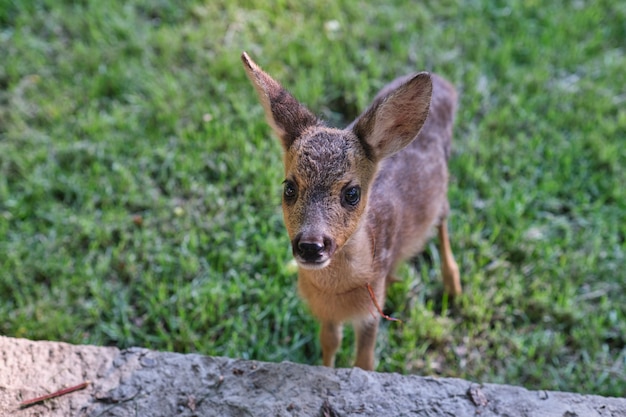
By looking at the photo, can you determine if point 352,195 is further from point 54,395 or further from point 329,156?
point 54,395

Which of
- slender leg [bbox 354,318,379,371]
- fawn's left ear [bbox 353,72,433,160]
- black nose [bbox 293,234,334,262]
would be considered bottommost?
slender leg [bbox 354,318,379,371]

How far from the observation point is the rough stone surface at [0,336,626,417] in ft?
9.25

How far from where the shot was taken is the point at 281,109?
9.87 ft

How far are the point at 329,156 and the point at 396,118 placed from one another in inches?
15.6

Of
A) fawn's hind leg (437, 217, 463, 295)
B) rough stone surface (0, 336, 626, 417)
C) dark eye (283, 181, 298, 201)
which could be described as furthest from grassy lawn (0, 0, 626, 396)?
dark eye (283, 181, 298, 201)

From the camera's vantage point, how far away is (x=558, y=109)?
5.09 meters

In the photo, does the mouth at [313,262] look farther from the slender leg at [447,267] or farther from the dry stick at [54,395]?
the slender leg at [447,267]

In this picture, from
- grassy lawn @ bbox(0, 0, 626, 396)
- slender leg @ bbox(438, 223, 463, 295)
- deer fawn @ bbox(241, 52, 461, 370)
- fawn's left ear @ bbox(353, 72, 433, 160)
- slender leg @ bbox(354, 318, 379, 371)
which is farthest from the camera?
slender leg @ bbox(438, 223, 463, 295)

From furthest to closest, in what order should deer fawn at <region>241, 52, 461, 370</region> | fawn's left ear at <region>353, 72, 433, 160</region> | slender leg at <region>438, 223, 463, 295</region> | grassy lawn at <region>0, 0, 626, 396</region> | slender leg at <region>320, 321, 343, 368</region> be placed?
slender leg at <region>438, 223, 463, 295</region> → grassy lawn at <region>0, 0, 626, 396</region> → slender leg at <region>320, 321, 343, 368</region> → fawn's left ear at <region>353, 72, 433, 160</region> → deer fawn at <region>241, 52, 461, 370</region>

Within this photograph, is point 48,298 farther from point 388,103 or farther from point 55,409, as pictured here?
point 388,103

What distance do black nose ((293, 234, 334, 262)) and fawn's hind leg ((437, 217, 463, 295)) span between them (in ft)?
5.02

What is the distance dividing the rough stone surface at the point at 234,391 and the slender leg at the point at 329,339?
413 mm

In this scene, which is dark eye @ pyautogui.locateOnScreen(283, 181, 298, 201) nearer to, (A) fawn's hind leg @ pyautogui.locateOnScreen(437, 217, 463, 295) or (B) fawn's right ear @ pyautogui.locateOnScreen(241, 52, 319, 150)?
(B) fawn's right ear @ pyautogui.locateOnScreen(241, 52, 319, 150)

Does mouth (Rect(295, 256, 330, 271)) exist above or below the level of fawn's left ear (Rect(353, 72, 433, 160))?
below
